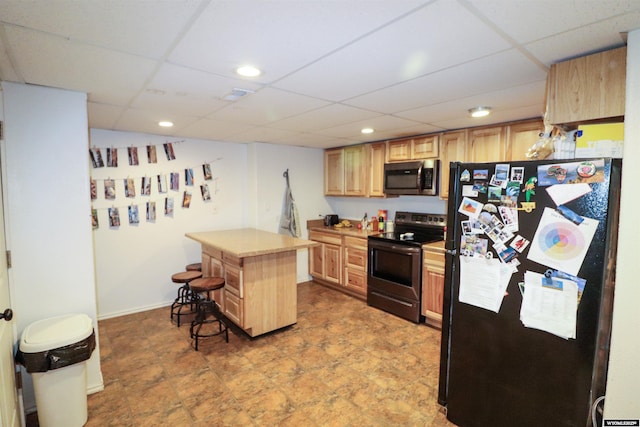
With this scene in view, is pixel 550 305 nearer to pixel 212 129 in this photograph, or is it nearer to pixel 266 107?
pixel 266 107

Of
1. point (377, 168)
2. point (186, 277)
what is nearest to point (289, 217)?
point (377, 168)

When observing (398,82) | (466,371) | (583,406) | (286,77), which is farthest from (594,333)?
(286,77)

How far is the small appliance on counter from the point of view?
205 inches

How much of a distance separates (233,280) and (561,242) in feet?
8.99

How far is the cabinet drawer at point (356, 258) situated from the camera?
4.16m

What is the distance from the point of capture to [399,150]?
408cm

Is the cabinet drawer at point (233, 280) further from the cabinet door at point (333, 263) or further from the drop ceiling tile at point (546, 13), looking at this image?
the drop ceiling tile at point (546, 13)

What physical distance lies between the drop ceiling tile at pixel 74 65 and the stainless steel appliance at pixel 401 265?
114 inches

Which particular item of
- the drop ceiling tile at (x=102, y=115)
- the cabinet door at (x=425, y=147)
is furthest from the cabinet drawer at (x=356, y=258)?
the drop ceiling tile at (x=102, y=115)

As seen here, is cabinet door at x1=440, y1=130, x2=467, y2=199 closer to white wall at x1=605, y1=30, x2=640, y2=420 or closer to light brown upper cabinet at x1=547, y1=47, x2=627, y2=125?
light brown upper cabinet at x1=547, y1=47, x2=627, y2=125

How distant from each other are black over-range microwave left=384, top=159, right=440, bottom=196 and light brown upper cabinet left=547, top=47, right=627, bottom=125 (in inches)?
77.2

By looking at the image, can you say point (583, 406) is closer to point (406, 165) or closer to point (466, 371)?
point (466, 371)

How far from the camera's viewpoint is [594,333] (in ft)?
4.86

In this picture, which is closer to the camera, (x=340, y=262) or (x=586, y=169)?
(x=586, y=169)
